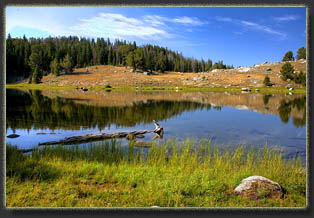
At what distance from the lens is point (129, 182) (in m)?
6.03

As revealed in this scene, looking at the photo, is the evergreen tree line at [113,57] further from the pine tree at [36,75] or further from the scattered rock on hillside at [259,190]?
the scattered rock on hillside at [259,190]

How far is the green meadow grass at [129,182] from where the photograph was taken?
4.91m

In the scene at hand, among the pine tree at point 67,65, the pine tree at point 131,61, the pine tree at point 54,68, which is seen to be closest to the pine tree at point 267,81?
the pine tree at point 131,61

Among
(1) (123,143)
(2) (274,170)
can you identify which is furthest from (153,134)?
(2) (274,170)

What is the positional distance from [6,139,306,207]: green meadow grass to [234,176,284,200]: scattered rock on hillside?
14 centimetres

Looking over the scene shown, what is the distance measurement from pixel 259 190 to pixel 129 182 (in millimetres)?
3194

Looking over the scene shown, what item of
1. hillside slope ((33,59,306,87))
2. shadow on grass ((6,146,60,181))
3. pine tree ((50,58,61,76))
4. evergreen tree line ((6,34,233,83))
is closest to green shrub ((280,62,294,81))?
hillside slope ((33,59,306,87))

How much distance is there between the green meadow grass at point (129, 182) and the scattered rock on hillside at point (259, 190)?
0.14m

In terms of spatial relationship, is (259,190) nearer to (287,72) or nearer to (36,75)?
(36,75)

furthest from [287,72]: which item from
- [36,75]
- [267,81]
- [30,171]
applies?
[30,171]

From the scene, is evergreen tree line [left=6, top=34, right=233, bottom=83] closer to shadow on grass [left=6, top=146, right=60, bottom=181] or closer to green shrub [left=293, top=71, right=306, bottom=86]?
green shrub [left=293, top=71, right=306, bottom=86]

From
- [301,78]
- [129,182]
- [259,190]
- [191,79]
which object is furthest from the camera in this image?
[191,79]

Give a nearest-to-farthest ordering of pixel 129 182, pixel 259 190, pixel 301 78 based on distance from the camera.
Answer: pixel 259 190 < pixel 129 182 < pixel 301 78

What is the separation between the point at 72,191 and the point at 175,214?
280 cm
